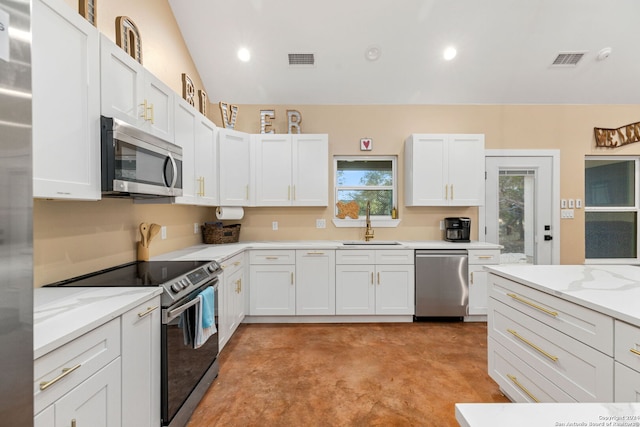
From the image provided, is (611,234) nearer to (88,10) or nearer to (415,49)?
(415,49)

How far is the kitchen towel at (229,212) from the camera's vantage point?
343cm

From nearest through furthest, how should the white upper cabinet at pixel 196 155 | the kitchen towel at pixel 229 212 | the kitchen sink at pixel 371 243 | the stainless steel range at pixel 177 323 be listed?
1. the stainless steel range at pixel 177 323
2. the white upper cabinet at pixel 196 155
3. the kitchen towel at pixel 229 212
4. the kitchen sink at pixel 371 243

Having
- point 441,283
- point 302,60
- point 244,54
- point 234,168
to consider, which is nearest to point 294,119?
point 302,60

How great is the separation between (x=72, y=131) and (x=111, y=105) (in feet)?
1.13

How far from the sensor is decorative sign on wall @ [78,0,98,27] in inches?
64.0

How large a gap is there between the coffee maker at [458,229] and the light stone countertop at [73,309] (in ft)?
11.1

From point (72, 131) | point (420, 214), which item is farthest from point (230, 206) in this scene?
point (420, 214)

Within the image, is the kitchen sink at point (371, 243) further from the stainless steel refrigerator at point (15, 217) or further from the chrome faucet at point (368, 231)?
the stainless steel refrigerator at point (15, 217)

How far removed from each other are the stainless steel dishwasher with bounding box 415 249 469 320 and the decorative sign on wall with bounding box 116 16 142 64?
3.31 meters

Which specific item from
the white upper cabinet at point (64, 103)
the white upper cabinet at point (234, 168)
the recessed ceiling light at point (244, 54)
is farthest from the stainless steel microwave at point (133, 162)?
the recessed ceiling light at point (244, 54)

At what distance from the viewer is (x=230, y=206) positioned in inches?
139

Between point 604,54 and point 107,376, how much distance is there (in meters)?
5.47

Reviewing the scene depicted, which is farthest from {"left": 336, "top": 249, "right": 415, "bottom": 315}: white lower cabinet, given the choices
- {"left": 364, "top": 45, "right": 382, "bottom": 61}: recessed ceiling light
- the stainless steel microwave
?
{"left": 364, "top": 45, "right": 382, "bottom": 61}: recessed ceiling light

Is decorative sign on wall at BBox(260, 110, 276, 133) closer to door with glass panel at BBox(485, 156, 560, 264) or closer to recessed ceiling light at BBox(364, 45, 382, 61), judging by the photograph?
recessed ceiling light at BBox(364, 45, 382, 61)
